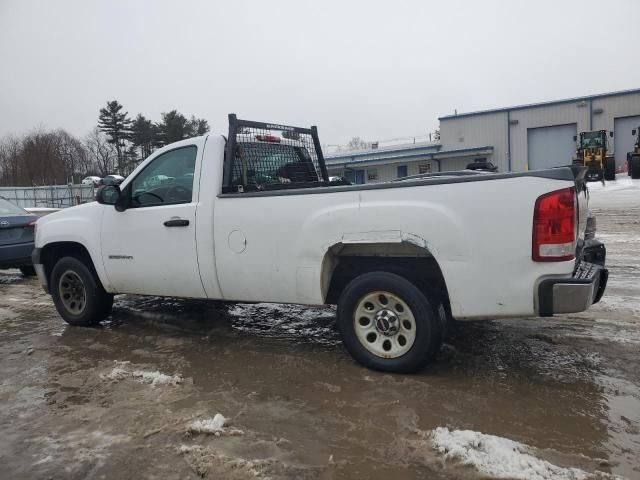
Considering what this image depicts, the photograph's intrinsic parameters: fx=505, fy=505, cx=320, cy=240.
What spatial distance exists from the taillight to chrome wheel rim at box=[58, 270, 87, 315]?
4.72 metres

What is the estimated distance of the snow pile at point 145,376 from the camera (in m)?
3.97

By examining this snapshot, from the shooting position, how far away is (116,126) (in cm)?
7338

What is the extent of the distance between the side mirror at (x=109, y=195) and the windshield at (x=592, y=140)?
29.0 metres

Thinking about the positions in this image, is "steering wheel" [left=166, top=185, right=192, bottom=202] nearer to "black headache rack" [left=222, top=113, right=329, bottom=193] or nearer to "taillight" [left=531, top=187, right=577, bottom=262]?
"black headache rack" [left=222, top=113, right=329, bottom=193]

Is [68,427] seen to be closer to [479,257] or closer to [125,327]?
[125,327]

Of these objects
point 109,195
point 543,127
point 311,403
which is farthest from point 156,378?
point 543,127

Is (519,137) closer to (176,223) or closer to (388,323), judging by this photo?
(176,223)

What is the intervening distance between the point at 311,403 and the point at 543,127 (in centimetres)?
3937

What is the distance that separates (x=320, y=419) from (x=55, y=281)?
396cm

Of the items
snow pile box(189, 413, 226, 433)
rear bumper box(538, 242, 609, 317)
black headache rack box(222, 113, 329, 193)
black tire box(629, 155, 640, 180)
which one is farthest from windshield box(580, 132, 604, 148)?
snow pile box(189, 413, 226, 433)

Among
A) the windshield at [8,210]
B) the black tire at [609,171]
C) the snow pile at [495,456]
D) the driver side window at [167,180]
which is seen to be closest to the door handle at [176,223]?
the driver side window at [167,180]

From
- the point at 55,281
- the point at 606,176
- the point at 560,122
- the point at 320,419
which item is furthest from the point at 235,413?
the point at 560,122

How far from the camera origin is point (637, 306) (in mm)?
5426

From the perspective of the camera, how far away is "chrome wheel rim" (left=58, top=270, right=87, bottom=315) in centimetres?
566
